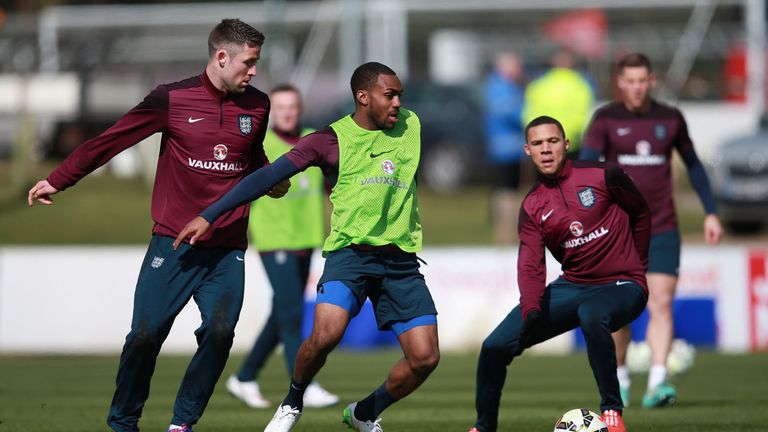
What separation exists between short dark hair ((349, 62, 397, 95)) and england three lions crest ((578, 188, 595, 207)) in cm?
137

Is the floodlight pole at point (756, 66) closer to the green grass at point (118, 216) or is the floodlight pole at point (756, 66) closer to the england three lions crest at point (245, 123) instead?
the green grass at point (118, 216)

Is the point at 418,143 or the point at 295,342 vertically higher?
the point at 418,143

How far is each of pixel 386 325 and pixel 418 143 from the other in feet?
3.52

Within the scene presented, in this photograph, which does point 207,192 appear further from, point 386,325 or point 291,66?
point 291,66

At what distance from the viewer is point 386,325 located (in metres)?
7.74

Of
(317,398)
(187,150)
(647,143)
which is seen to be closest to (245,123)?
(187,150)

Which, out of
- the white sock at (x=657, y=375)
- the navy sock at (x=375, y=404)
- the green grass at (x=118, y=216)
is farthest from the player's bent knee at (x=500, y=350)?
the green grass at (x=118, y=216)

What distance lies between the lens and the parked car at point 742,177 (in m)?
20.1

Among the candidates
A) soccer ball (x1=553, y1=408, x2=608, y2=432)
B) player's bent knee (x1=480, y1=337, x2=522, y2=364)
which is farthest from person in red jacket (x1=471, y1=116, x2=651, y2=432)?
soccer ball (x1=553, y1=408, x2=608, y2=432)

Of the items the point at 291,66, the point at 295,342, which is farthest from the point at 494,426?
the point at 291,66

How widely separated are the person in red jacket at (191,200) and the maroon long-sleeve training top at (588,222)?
5.72 feet

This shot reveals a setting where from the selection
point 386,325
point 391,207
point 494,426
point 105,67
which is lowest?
point 494,426

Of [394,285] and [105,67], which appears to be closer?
[394,285]

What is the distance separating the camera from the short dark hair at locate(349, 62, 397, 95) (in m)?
7.66
